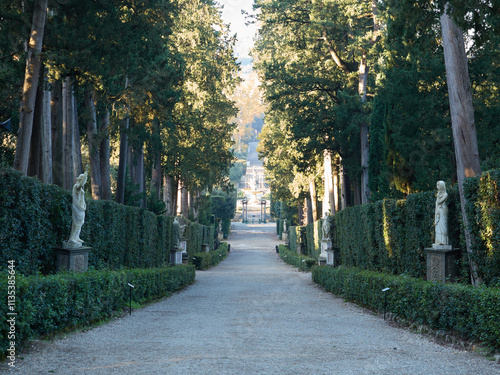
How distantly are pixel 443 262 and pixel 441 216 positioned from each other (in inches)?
35.8

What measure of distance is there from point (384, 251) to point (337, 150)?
11.1 m

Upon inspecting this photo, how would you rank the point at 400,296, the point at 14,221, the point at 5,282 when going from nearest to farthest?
the point at 5,282 → the point at 14,221 → the point at 400,296

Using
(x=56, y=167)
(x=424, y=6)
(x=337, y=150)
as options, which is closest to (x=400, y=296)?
(x=424, y=6)

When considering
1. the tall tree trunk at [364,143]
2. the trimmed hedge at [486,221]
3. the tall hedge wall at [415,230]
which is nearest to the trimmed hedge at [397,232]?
the tall hedge wall at [415,230]

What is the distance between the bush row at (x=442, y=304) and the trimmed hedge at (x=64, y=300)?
585cm

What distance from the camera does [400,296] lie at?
10992mm

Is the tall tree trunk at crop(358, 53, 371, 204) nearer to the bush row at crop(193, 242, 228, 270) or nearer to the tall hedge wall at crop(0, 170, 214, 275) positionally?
the tall hedge wall at crop(0, 170, 214, 275)

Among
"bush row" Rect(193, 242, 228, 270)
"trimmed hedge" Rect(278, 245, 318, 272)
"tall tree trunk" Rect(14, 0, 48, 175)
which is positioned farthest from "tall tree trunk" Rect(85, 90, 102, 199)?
"trimmed hedge" Rect(278, 245, 318, 272)

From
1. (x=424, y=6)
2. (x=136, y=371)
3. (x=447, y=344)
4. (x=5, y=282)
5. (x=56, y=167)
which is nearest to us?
(x=136, y=371)

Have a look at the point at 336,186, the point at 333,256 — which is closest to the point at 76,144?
the point at 333,256

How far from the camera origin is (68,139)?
15.7m

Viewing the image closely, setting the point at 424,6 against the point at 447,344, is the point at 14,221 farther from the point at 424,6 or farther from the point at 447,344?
the point at 424,6

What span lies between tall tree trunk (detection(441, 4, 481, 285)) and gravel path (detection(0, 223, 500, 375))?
379 cm

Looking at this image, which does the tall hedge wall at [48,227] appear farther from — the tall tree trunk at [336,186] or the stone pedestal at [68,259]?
the tall tree trunk at [336,186]
